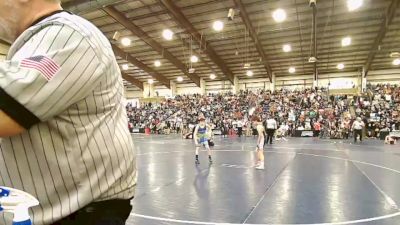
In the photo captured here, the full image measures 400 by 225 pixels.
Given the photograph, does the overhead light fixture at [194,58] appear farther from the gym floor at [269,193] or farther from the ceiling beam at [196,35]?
the gym floor at [269,193]

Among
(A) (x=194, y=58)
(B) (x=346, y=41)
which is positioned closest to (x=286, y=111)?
(B) (x=346, y=41)

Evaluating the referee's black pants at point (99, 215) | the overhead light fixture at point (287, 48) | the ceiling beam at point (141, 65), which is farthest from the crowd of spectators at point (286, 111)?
the referee's black pants at point (99, 215)

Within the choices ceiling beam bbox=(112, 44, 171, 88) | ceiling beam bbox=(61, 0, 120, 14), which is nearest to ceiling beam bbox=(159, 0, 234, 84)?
ceiling beam bbox=(61, 0, 120, 14)

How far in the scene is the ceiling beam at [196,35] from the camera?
23.0 meters

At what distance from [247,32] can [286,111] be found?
8.64m

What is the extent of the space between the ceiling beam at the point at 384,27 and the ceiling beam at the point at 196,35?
48.4 feet

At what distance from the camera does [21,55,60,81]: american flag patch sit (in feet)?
3.21

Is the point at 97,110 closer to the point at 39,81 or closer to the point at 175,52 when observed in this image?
the point at 39,81

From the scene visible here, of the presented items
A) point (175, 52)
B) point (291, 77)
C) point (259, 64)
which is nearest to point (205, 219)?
point (175, 52)

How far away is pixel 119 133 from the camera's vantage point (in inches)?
51.5

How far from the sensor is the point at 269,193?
7.15 meters

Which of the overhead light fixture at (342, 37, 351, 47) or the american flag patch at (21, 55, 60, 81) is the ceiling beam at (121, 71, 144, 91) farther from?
the american flag patch at (21, 55, 60, 81)

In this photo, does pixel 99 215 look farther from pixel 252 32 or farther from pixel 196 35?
pixel 196 35

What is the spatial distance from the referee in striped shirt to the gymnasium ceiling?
57.9ft
